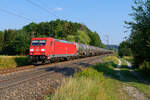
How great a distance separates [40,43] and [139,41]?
466 inches

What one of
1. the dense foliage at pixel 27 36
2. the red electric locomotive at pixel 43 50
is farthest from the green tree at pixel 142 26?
the dense foliage at pixel 27 36

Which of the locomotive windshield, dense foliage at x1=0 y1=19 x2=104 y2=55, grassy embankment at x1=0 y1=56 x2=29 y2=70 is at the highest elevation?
dense foliage at x1=0 y1=19 x2=104 y2=55

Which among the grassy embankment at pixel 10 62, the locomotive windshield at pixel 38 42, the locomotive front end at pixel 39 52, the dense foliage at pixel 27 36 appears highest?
the dense foliage at pixel 27 36

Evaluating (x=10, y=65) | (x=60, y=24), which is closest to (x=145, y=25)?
(x=10, y=65)

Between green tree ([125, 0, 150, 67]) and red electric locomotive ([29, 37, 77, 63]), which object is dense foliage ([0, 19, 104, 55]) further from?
green tree ([125, 0, 150, 67])

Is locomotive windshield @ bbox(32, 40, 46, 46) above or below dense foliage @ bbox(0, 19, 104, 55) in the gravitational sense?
below

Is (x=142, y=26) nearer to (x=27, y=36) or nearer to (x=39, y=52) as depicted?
(x=39, y=52)

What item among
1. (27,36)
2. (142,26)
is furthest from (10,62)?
(27,36)

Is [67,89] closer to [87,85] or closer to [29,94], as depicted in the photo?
[87,85]

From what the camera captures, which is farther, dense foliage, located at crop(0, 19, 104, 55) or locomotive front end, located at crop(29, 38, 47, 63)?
dense foliage, located at crop(0, 19, 104, 55)

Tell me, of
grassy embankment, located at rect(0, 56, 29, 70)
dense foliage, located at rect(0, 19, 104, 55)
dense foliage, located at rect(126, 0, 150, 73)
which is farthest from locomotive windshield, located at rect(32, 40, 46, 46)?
dense foliage, located at rect(0, 19, 104, 55)

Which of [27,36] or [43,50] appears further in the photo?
[27,36]

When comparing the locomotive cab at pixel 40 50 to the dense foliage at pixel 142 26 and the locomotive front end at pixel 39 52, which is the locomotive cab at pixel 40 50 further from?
the dense foliage at pixel 142 26

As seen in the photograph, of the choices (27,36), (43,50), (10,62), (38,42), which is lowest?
(10,62)
